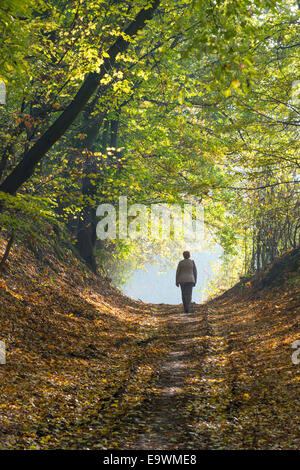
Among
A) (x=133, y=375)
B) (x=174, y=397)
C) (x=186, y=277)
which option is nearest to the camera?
(x=174, y=397)

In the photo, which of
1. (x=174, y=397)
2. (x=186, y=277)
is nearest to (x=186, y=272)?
(x=186, y=277)

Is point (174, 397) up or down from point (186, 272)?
down

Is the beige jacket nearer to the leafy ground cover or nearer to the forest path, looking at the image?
the leafy ground cover

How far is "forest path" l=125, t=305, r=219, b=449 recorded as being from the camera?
15.7ft

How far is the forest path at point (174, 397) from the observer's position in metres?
4.78

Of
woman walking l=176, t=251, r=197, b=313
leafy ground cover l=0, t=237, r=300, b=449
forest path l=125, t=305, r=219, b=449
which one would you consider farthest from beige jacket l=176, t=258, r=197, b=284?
forest path l=125, t=305, r=219, b=449

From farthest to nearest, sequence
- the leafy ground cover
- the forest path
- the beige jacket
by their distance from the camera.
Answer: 1. the beige jacket
2. the leafy ground cover
3. the forest path

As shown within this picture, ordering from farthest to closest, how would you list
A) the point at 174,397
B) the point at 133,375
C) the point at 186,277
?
the point at 186,277, the point at 133,375, the point at 174,397

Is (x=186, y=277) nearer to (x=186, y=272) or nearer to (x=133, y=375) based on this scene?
(x=186, y=272)

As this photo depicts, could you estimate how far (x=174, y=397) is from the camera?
6336 millimetres

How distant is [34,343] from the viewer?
8.05m

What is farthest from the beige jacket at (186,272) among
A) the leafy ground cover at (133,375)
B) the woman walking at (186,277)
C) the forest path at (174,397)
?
the forest path at (174,397)
